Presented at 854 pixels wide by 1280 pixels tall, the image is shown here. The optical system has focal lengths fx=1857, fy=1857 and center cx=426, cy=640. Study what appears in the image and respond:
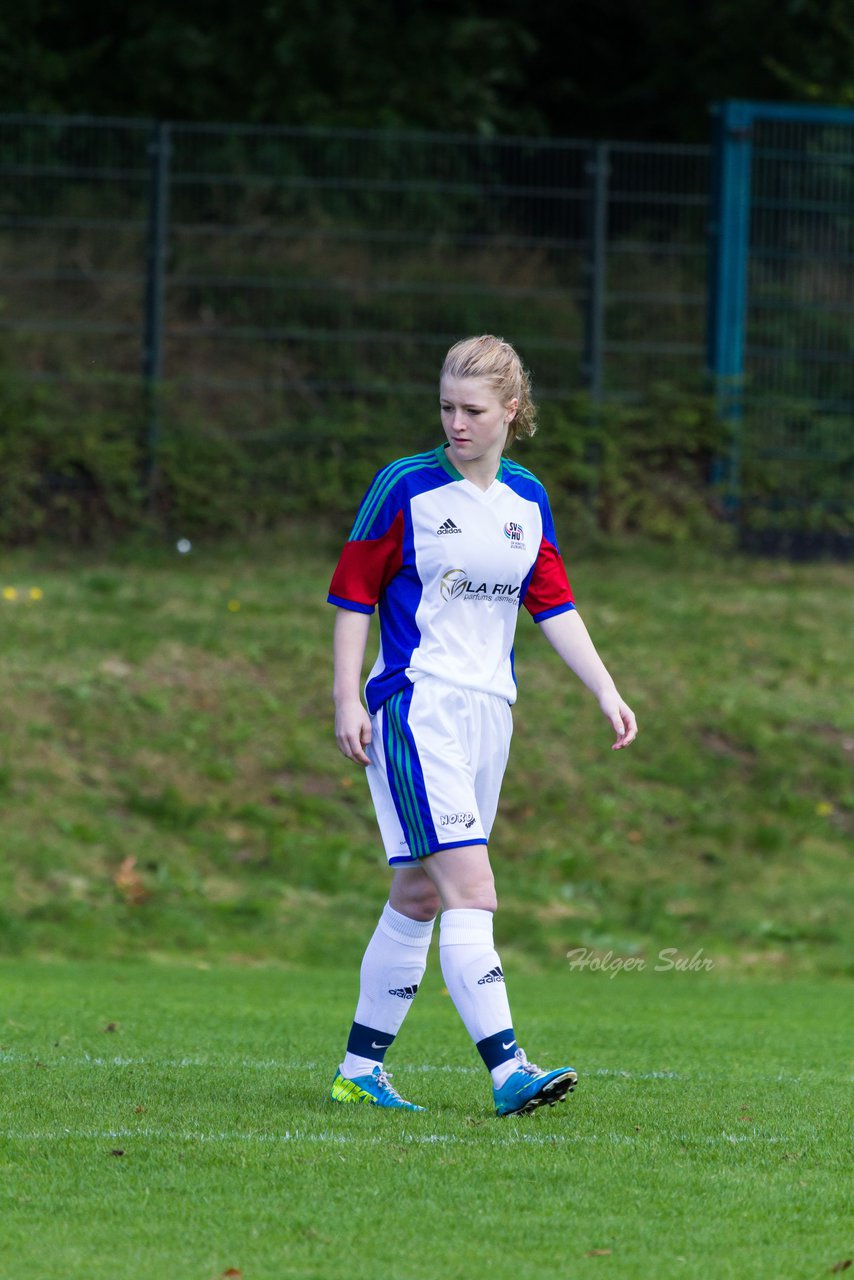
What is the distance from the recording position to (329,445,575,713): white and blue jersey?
507 centimetres

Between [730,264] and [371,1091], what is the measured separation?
11168 mm

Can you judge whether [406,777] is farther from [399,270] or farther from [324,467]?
[399,270]

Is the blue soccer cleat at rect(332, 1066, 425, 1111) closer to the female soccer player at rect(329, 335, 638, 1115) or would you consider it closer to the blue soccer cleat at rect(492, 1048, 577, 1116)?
the female soccer player at rect(329, 335, 638, 1115)

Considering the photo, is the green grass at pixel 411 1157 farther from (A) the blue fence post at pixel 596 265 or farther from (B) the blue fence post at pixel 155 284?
(A) the blue fence post at pixel 596 265

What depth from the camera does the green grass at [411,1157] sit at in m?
3.77

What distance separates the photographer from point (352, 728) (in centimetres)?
500

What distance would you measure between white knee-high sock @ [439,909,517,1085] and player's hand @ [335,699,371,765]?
1.64 ft

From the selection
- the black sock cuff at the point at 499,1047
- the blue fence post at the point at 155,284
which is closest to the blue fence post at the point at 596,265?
the blue fence post at the point at 155,284

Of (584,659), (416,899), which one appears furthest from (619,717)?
(416,899)

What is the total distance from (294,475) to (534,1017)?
801 centimetres

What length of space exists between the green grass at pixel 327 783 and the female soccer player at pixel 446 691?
15.9 feet

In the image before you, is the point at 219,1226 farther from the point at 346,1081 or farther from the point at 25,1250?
the point at 346,1081

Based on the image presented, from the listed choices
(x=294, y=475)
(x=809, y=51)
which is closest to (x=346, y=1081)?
(x=294, y=475)

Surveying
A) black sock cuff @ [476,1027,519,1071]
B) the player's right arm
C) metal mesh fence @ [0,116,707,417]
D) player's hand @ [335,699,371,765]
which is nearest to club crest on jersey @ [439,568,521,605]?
the player's right arm
